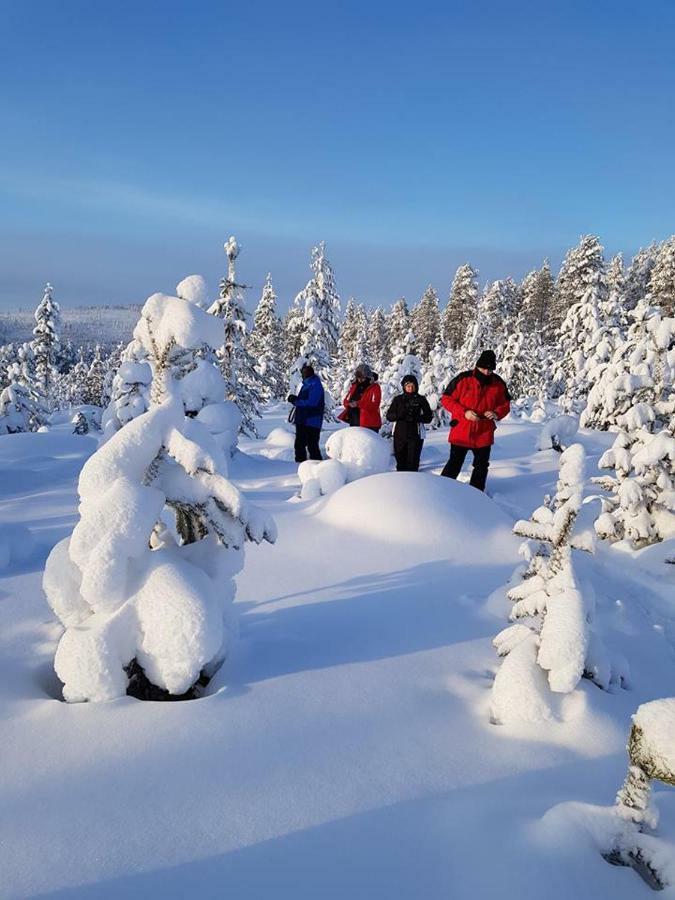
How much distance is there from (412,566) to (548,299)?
5974cm

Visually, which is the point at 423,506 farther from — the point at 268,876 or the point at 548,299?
the point at 548,299

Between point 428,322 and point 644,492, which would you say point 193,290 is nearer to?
point 644,492

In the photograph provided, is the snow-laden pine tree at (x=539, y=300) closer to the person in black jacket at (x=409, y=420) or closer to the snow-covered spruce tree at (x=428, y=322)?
the snow-covered spruce tree at (x=428, y=322)

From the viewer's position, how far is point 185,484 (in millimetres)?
2986

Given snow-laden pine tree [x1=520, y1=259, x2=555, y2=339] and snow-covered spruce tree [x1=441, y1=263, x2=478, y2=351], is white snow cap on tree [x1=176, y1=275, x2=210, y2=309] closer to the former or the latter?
snow-covered spruce tree [x1=441, y1=263, x2=478, y2=351]

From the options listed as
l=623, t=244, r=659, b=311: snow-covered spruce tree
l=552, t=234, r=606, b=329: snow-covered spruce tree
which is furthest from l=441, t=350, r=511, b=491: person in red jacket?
l=623, t=244, r=659, b=311: snow-covered spruce tree

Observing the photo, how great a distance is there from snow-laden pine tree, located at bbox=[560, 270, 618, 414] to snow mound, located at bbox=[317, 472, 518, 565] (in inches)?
736

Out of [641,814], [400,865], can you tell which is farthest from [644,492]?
[400,865]

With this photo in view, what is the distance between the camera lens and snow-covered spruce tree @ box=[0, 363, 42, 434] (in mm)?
23078

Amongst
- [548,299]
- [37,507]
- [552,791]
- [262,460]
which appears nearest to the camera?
[552,791]

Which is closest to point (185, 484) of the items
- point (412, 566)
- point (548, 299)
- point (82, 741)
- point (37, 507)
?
point (82, 741)

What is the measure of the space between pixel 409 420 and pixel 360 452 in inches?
47.3

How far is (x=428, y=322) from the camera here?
193 feet

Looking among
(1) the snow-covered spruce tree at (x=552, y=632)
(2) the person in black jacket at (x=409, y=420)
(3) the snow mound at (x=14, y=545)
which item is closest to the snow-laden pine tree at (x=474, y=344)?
(2) the person in black jacket at (x=409, y=420)
